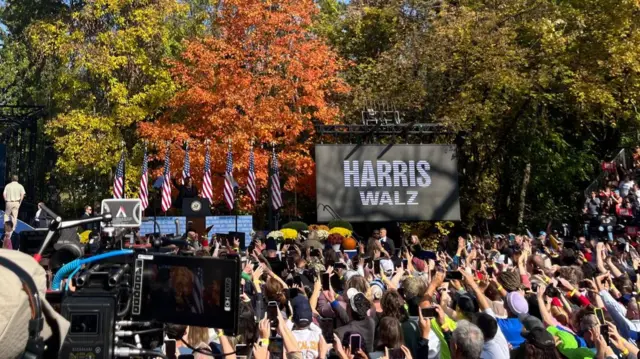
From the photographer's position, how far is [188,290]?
4.20m

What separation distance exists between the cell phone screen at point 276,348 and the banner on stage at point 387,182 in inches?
779

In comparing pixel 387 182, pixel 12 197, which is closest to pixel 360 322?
pixel 12 197

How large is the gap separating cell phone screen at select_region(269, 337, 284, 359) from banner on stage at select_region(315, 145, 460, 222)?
19.8m

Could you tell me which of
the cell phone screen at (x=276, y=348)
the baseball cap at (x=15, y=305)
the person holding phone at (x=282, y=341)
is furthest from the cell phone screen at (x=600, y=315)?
the baseball cap at (x=15, y=305)

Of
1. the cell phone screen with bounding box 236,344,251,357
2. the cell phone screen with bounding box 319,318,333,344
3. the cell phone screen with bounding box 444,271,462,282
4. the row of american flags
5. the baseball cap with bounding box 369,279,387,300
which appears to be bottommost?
the cell phone screen with bounding box 319,318,333,344

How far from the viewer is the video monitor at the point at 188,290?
13.6ft

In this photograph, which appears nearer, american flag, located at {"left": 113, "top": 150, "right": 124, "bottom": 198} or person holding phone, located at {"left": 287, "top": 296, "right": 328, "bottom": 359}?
person holding phone, located at {"left": 287, "top": 296, "right": 328, "bottom": 359}

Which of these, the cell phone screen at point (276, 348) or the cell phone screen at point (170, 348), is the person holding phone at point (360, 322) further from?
the cell phone screen at point (170, 348)

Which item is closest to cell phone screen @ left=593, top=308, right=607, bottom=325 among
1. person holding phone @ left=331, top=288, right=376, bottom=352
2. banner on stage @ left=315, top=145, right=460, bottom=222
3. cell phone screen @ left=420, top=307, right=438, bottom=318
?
cell phone screen @ left=420, top=307, right=438, bottom=318

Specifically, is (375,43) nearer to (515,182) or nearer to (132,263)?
(515,182)

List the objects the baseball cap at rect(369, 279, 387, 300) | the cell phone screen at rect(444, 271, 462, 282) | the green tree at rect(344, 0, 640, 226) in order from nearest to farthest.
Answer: the cell phone screen at rect(444, 271, 462, 282) → the baseball cap at rect(369, 279, 387, 300) → the green tree at rect(344, 0, 640, 226)

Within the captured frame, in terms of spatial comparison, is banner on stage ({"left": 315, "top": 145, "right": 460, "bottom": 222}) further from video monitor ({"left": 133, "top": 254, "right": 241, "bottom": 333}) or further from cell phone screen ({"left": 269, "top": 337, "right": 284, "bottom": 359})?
video monitor ({"left": 133, "top": 254, "right": 241, "bottom": 333})

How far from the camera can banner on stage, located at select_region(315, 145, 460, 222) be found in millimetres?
25484

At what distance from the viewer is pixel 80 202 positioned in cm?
3700
